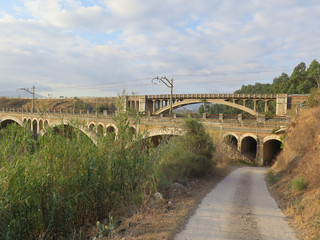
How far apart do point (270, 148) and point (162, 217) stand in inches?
720

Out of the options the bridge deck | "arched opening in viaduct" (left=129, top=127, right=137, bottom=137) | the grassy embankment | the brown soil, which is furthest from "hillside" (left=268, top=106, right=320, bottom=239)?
the bridge deck

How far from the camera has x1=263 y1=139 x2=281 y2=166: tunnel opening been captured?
20.5 meters

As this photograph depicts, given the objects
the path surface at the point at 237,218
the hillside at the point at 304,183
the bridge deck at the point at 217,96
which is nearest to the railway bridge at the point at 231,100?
the bridge deck at the point at 217,96

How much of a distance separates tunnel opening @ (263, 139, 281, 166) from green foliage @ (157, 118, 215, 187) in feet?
32.1

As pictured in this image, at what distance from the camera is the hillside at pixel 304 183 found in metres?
6.30

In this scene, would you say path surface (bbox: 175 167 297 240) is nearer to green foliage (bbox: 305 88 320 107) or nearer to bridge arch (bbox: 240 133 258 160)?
green foliage (bbox: 305 88 320 107)

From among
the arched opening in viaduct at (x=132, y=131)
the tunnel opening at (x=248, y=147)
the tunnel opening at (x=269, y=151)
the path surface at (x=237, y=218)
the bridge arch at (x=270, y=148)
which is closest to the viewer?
the path surface at (x=237, y=218)

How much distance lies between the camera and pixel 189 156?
1147 centimetres

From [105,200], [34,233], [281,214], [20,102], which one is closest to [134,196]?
[105,200]

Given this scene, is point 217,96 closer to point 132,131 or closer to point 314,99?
point 314,99

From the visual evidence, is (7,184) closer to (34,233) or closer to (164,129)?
(34,233)

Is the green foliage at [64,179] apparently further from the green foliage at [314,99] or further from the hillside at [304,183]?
the green foliage at [314,99]

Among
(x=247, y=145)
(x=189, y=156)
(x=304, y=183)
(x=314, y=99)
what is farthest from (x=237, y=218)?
(x=247, y=145)

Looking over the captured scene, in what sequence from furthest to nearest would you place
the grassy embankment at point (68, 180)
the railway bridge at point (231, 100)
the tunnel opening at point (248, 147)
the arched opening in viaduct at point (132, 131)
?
the railway bridge at point (231, 100) < the tunnel opening at point (248, 147) < the arched opening in viaduct at point (132, 131) < the grassy embankment at point (68, 180)
